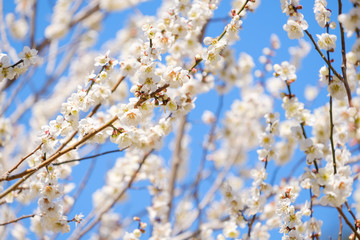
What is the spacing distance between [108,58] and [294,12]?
980 mm

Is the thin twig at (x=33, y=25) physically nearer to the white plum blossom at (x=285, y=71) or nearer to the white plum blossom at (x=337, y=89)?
the white plum blossom at (x=285, y=71)

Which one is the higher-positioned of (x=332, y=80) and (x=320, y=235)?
(x=332, y=80)

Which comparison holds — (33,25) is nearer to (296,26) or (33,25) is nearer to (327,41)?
(296,26)

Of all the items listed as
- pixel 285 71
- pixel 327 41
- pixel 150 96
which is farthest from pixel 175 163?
pixel 327 41

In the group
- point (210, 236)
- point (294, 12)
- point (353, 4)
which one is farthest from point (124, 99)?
point (353, 4)

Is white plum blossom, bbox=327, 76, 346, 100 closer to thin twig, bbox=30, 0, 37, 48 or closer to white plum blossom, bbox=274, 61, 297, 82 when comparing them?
white plum blossom, bbox=274, 61, 297, 82

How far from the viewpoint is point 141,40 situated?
1.89 meters

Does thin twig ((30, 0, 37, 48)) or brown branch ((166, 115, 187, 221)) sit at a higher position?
thin twig ((30, 0, 37, 48))

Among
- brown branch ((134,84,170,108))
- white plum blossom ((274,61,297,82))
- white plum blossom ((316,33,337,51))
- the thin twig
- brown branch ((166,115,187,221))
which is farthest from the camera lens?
brown branch ((166,115,187,221))


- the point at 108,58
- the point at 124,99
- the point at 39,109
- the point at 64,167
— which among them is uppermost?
the point at 39,109

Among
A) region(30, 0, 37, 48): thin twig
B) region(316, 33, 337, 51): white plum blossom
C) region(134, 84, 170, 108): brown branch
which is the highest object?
region(30, 0, 37, 48): thin twig

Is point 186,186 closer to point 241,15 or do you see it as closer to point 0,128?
point 0,128

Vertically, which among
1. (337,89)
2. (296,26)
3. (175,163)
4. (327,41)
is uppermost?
(175,163)

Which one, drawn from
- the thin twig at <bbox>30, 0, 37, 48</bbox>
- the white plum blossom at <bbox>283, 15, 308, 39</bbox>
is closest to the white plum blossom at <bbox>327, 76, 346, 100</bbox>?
the white plum blossom at <bbox>283, 15, 308, 39</bbox>
